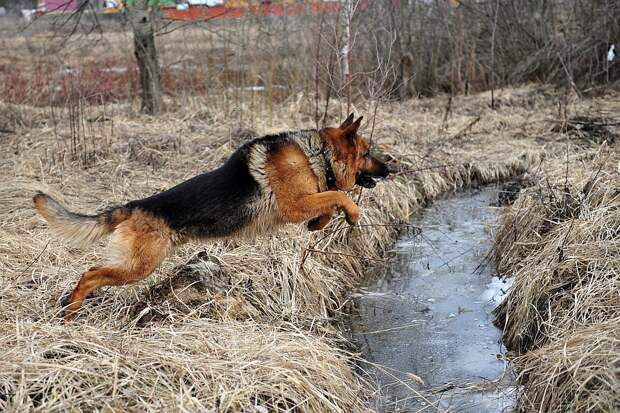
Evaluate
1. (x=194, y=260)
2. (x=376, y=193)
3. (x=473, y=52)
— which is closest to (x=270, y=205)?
(x=194, y=260)

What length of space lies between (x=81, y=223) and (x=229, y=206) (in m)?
1.19

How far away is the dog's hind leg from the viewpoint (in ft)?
17.3

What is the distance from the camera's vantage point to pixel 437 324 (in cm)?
650

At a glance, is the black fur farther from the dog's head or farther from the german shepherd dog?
the dog's head

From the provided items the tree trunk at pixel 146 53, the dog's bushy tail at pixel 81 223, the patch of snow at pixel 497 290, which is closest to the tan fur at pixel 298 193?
the dog's bushy tail at pixel 81 223

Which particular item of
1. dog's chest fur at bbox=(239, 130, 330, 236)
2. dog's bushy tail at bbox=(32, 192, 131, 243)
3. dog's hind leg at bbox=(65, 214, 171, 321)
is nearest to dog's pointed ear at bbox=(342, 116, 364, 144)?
dog's chest fur at bbox=(239, 130, 330, 236)

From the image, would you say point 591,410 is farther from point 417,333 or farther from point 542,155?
point 542,155

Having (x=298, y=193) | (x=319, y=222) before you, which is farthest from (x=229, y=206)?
(x=319, y=222)

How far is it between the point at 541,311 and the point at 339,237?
272 centimetres

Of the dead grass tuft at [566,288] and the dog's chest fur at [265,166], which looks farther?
the dog's chest fur at [265,166]

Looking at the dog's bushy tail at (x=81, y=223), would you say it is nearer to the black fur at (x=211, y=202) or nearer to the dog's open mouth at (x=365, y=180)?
the black fur at (x=211, y=202)

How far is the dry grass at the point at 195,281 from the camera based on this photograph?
420 centimetres

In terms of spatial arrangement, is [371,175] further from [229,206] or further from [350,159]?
[229,206]

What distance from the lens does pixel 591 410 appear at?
4102 millimetres
